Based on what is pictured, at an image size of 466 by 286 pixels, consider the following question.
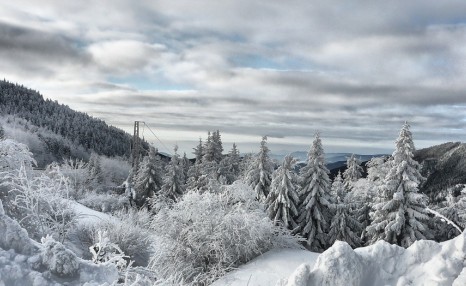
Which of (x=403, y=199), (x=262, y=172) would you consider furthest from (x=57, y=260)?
(x=262, y=172)

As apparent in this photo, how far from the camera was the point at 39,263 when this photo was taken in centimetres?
477

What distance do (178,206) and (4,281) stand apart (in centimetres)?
1606

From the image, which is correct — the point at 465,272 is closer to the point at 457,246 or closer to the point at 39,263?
the point at 457,246

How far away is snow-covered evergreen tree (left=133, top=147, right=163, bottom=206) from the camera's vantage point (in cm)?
4553

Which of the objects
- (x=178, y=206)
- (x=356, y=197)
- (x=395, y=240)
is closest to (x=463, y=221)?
(x=395, y=240)

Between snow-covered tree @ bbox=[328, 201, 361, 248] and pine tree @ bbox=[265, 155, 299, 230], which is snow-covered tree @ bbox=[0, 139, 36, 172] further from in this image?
snow-covered tree @ bbox=[328, 201, 361, 248]

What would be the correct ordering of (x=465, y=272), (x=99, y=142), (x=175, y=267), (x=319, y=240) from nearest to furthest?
(x=465, y=272) → (x=175, y=267) → (x=319, y=240) → (x=99, y=142)

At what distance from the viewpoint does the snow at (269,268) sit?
1622 cm

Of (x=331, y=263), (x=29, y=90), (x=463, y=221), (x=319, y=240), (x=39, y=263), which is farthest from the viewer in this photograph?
(x=29, y=90)

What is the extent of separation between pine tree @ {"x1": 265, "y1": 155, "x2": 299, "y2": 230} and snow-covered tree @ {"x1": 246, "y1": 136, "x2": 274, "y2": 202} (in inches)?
148

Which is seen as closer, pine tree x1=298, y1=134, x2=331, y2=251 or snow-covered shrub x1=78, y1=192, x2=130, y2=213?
pine tree x1=298, y1=134, x2=331, y2=251

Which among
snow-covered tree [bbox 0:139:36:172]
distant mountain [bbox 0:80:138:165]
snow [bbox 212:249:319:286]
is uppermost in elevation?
distant mountain [bbox 0:80:138:165]

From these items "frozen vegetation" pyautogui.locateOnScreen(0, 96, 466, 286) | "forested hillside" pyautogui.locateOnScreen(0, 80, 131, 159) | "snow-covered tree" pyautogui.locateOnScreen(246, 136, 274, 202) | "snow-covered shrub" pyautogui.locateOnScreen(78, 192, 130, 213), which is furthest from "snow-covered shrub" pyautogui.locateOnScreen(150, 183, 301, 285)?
"forested hillside" pyautogui.locateOnScreen(0, 80, 131, 159)

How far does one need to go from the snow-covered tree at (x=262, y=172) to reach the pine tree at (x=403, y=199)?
9884mm
